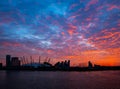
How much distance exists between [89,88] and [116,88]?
7.69m

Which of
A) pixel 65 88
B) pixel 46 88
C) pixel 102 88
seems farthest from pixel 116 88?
pixel 46 88

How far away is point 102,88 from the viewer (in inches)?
2168

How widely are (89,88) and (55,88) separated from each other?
986cm

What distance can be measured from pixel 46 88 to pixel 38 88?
2367mm

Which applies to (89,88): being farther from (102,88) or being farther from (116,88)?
(116,88)

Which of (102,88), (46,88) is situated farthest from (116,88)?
(46,88)

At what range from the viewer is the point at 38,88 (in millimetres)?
53469

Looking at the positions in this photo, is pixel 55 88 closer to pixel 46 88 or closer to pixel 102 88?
pixel 46 88

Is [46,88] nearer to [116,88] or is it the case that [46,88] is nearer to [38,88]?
[38,88]

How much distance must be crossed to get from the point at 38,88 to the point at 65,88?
7.98m

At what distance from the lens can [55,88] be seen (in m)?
55.0

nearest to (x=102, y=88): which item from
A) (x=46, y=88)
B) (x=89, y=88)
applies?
(x=89, y=88)

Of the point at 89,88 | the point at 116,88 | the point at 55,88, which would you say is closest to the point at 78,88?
the point at 89,88

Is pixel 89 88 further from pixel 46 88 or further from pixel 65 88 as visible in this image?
pixel 46 88
